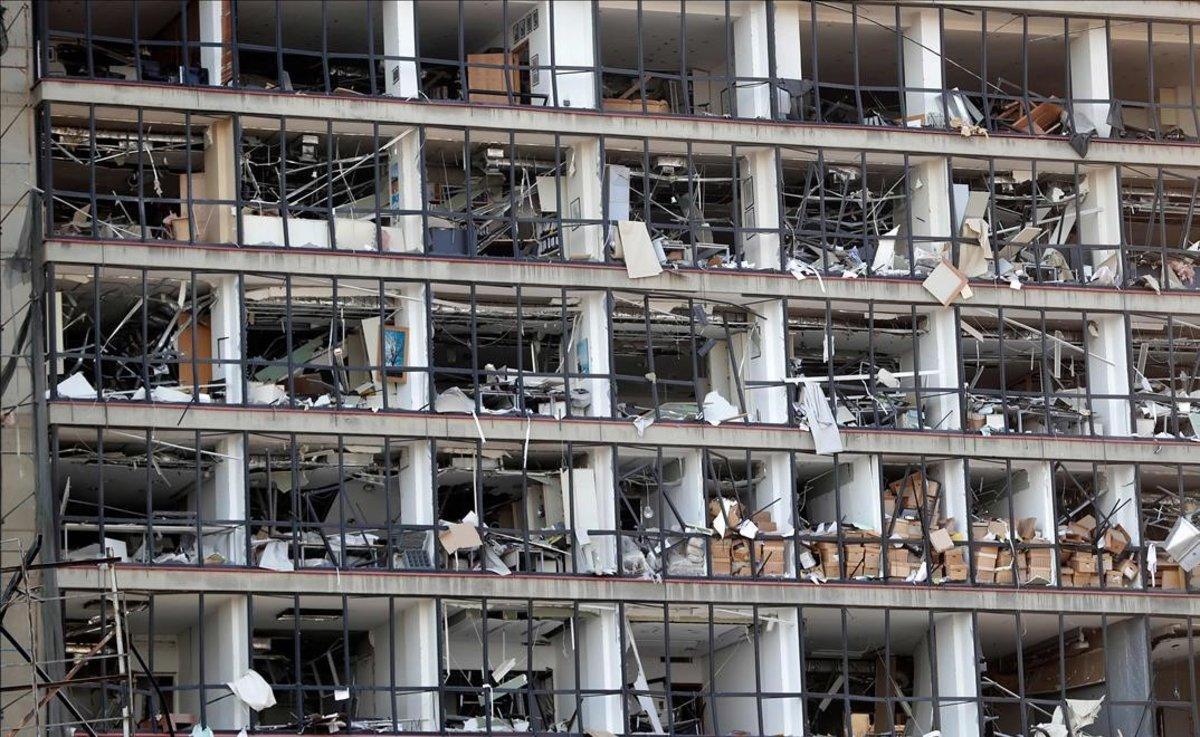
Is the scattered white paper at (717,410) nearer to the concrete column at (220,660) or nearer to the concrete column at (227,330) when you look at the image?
the concrete column at (227,330)

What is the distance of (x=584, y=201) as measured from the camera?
233 feet

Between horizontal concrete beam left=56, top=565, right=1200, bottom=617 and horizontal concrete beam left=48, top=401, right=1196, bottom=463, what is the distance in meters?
3.25

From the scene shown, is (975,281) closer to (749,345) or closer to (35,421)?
(749,345)

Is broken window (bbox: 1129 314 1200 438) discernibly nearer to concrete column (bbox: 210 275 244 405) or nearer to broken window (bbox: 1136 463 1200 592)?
broken window (bbox: 1136 463 1200 592)

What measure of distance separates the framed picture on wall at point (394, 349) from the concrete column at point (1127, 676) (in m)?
17.9

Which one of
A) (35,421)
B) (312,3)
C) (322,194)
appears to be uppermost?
(312,3)

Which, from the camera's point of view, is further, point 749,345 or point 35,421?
point 749,345

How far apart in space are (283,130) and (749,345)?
1216 centimetres

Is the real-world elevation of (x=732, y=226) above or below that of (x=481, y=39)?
below

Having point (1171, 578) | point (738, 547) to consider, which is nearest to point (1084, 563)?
point (1171, 578)

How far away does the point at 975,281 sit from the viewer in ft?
238

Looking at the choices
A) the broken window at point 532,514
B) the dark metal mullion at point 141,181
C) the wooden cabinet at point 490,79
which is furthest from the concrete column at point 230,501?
the wooden cabinet at point 490,79

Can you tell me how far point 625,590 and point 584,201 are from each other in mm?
9428

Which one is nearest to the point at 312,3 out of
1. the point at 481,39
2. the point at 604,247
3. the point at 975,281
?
the point at 481,39
